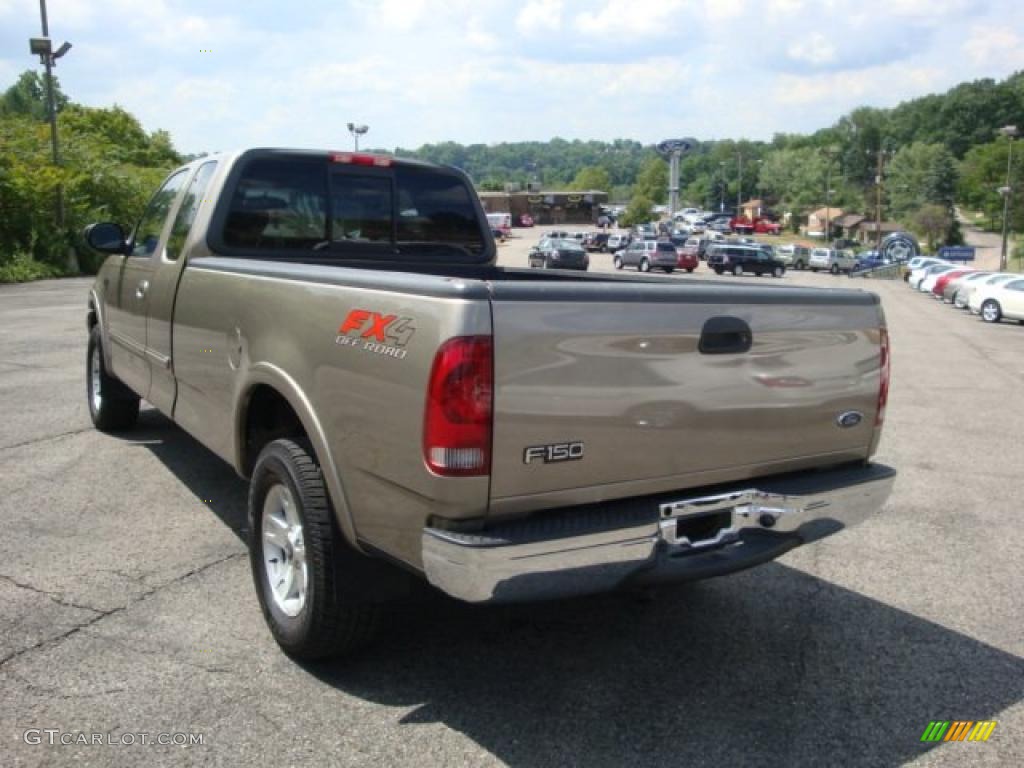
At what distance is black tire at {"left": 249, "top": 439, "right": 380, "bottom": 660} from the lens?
328 centimetres

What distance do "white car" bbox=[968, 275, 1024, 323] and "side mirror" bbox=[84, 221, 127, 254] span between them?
2513cm

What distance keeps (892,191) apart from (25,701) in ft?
486

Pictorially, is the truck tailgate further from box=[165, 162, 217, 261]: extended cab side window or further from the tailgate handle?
box=[165, 162, 217, 261]: extended cab side window

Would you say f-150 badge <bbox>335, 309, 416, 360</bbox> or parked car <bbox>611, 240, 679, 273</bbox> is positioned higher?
f-150 badge <bbox>335, 309, 416, 360</bbox>

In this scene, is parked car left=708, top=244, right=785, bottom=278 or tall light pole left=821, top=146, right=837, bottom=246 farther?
tall light pole left=821, top=146, right=837, bottom=246

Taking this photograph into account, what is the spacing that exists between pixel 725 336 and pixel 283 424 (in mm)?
1995

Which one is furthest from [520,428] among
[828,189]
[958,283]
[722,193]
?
[722,193]

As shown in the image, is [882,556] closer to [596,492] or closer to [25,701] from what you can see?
[596,492]

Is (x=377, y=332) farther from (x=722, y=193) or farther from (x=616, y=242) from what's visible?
(x=722, y=193)

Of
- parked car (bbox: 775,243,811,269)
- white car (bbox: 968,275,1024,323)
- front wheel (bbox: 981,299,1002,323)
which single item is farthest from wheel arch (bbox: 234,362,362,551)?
parked car (bbox: 775,243,811,269)

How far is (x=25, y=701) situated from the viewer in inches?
128

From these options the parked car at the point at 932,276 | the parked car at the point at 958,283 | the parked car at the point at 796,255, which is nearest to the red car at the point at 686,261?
the parked car at the point at 932,276

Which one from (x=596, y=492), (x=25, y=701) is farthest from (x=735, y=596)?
(x=25, y=701)

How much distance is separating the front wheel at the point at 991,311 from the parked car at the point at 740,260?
24.9 m
